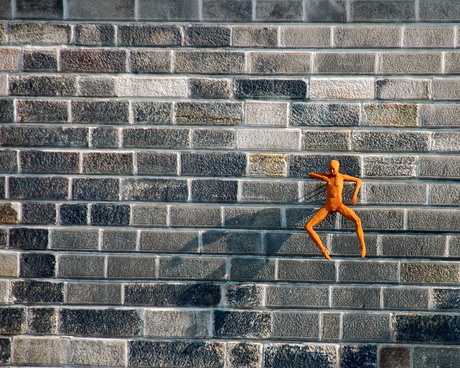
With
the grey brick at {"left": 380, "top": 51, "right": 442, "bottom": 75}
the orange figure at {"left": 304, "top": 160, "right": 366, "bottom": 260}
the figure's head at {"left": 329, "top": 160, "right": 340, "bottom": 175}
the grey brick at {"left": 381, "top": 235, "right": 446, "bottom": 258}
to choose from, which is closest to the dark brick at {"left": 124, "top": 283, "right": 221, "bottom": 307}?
the orange figure at {"left": 304, "top": 160, "right": 366, "bottom": 260}

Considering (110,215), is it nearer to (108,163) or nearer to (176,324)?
(108,163)

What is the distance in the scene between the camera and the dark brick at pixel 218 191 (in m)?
3.18

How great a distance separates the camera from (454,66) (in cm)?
310

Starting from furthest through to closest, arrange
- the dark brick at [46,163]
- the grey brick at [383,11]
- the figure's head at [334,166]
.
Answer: the dark brick at [46,163] → the grey brick at [383,11] → the figure's head at [334,166]

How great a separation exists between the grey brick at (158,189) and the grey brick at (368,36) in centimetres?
142

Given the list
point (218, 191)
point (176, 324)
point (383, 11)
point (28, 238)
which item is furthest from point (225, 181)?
point (383, 11)

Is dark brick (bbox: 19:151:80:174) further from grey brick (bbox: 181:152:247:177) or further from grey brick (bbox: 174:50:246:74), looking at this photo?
grey brick (bbox: 174:50:246:74)

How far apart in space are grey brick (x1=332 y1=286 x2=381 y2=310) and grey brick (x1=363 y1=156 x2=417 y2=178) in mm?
773

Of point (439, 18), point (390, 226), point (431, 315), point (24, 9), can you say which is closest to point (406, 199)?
point (390, 226)

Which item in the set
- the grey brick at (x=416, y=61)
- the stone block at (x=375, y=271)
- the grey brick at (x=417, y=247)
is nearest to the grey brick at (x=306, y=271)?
the stone block at (x=375, y=271)

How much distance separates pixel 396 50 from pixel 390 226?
117 cm

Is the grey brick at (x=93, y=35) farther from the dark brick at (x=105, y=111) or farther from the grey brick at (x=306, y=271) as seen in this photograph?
the grey brick at (x=306, y=271)

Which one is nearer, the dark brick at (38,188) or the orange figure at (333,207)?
the orange figure at (333,207)

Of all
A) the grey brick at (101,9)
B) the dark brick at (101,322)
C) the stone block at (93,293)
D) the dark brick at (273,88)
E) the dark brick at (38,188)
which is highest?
the grey brick at (101,9)
